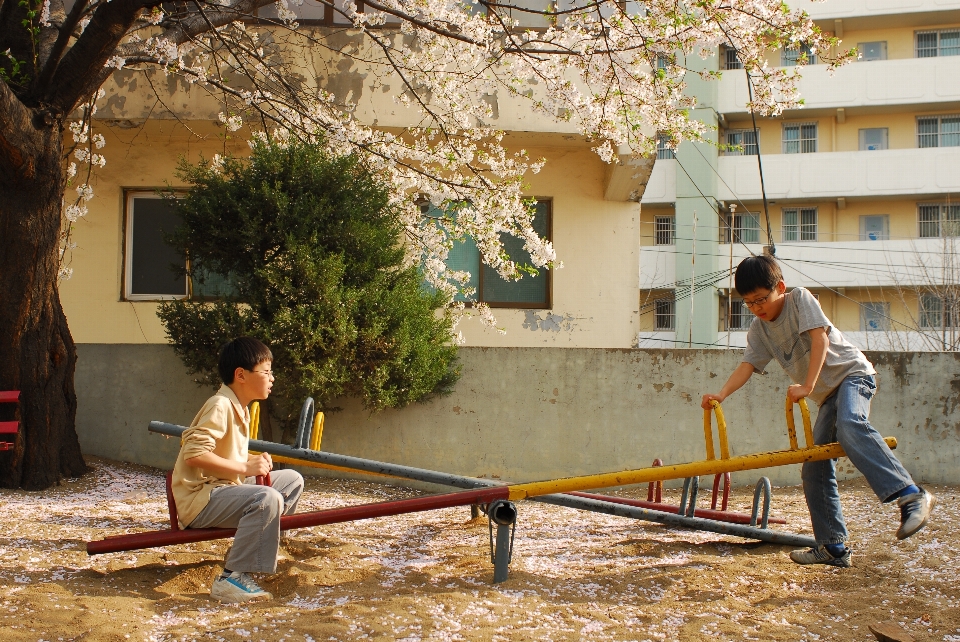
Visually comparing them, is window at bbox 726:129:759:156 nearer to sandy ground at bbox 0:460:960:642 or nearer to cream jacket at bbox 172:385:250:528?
sandy ground at bbox 0:460:960:642

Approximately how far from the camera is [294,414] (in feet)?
25.1

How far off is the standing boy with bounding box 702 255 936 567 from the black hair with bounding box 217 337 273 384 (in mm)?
2274

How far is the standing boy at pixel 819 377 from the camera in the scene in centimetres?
390

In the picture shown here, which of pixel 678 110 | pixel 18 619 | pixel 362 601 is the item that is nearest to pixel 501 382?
pixel 678 110

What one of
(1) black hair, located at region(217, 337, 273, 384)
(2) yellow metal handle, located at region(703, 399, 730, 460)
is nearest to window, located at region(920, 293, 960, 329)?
(2) yellow metal handle, located at region(703, 399, 730, 460)

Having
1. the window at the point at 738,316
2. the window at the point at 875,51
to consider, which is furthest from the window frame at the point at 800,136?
the window at the point at 738,316

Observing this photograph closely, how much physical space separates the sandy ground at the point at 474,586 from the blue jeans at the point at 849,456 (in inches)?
10.3

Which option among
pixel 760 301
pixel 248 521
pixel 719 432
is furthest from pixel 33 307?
pixel 760 301

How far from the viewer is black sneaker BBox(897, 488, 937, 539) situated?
3520 mm

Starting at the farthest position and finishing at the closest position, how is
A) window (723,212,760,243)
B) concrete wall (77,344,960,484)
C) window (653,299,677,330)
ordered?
window (653,299,677,330) → window (723,212,760,243) → concrete wall (77,344,960,484)

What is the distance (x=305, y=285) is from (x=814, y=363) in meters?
4.55

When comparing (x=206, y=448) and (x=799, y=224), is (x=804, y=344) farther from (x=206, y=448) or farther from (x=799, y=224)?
(x=799, y=224)

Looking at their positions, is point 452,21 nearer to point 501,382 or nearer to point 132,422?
point 501,382

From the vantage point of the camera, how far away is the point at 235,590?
3576 millimetres
